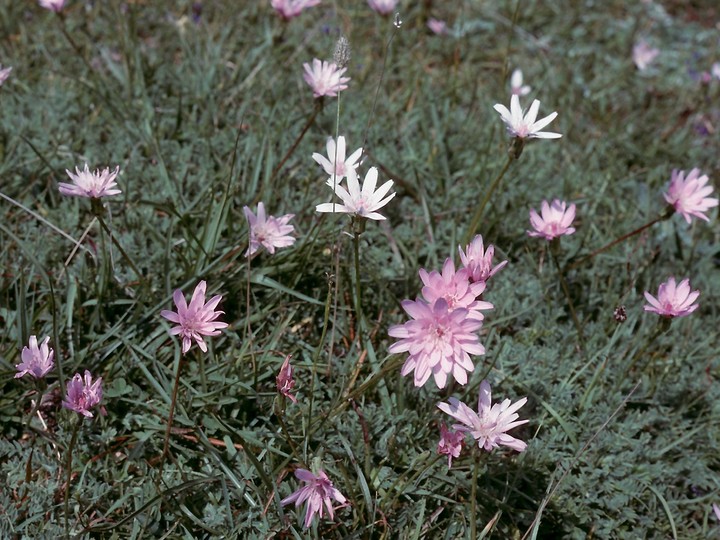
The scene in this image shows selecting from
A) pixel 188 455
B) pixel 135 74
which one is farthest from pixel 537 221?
pixel 135 74

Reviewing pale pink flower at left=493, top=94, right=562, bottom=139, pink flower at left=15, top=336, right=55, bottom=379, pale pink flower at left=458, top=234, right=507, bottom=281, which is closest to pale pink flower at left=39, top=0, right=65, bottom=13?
pink flower at left=15, top=336, right=55, bottom=379

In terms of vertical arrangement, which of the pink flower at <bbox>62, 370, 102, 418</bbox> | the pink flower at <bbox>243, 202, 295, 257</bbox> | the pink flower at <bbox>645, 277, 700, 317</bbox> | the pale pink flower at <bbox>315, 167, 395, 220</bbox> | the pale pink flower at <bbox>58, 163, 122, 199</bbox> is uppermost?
the pale pink flower at <bbox>58, 163, 122, 199</bbox>

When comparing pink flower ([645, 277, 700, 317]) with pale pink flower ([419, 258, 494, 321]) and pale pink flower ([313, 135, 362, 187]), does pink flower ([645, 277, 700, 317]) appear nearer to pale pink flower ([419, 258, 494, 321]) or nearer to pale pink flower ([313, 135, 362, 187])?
pale pink flower ([419, 258, 494, 321])

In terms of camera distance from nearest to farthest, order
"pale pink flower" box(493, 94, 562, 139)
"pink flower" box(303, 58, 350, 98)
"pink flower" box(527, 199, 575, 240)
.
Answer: "pale pink flower" box(493, 94, 562, 139) < "pink flower" box(527, 199, 575, 240) < "pink flower" box(303, 58, 350, 98)

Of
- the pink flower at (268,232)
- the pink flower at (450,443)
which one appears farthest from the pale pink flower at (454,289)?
the pink flower at (268,232)

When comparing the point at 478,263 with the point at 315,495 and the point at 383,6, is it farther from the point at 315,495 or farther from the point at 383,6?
the point at 383,6

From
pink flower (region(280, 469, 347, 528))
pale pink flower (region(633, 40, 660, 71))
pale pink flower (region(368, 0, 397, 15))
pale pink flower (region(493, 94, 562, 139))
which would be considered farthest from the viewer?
pale pink flower (region(633, 40, 660, 71))
